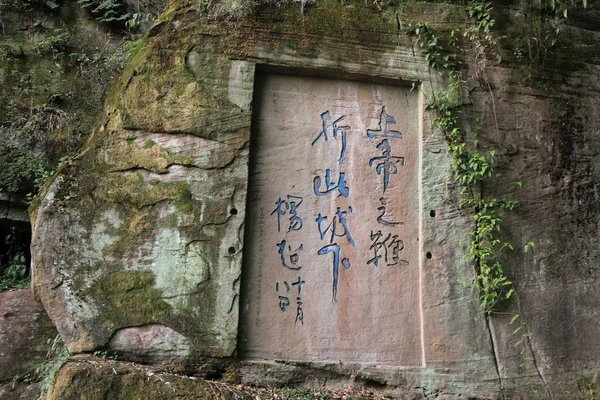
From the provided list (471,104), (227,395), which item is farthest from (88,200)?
(471,104)

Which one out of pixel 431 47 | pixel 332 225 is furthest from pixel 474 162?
pixel 332 225

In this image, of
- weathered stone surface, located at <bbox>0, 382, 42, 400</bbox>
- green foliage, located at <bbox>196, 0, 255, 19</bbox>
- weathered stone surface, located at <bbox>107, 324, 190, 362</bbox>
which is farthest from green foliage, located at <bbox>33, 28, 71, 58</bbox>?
weathered stone surface, located at <bbox>107, 324, 190, 362</bbox>

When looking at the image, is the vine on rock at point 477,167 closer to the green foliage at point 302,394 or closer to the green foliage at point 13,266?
the green foliage at point 302,394

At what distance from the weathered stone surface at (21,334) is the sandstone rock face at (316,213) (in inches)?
45.2

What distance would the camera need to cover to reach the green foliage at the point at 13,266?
5.32m

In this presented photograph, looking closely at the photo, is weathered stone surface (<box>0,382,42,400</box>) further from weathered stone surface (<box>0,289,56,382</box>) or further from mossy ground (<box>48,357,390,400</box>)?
Result: mossy ground (<box>48,357,390,400</box>)

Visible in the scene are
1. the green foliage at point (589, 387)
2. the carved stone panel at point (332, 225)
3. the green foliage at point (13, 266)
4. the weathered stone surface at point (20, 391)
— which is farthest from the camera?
the green foliage at point (13, 266)

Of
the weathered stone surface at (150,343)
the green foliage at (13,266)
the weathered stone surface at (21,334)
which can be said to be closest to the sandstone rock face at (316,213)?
the weathered stone surface at (150,343)

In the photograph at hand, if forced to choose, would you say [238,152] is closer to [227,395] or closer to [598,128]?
[227,395]

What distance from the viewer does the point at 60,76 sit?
587 centimetres

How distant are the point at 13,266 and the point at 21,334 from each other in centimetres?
113

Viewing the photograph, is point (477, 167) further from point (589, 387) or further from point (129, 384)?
point (129, 384)

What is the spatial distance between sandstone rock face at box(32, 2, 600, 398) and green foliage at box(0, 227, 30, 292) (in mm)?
1885

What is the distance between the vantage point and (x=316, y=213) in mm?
4156
